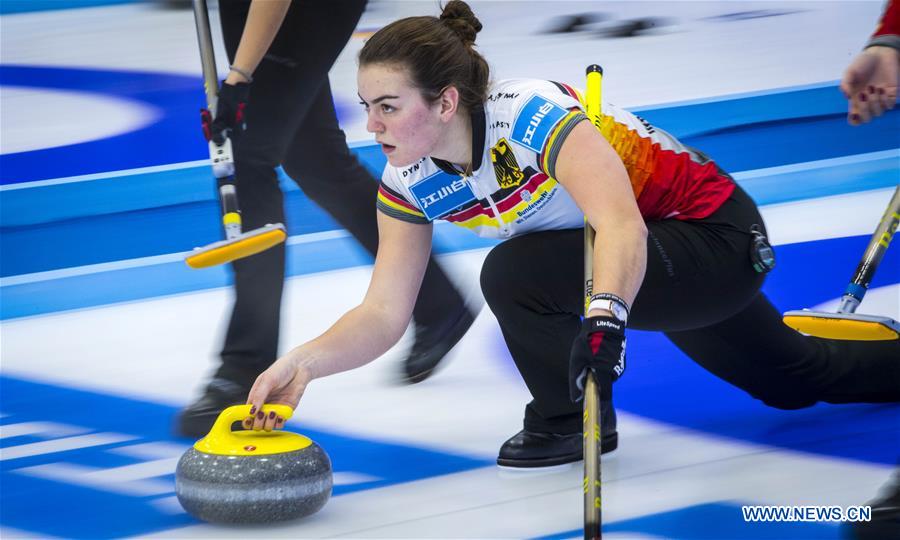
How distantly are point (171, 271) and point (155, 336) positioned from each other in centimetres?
64

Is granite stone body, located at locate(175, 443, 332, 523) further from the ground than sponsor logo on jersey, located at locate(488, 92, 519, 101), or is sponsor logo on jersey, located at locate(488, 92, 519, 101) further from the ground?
sponsor logo on jersey, located at locate(488, 92, 519, 101)

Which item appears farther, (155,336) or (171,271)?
(171,271)

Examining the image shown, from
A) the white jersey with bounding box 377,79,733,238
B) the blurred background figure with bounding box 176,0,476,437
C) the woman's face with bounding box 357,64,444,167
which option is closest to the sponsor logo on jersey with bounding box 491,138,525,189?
the white jersey with bounding box 377,79,733,238

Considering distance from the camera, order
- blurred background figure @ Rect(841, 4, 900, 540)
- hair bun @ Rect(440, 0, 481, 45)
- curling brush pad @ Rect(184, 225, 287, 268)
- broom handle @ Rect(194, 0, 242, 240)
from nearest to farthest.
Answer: blurred background figure @ Rect(841, 4, 900, 540), hair bun @ Rect(440, 0, 481, 45), curling brush pad @ Rect(184, 225, 287, 268), broom handle @ Rect(194, 0, 242, 240)

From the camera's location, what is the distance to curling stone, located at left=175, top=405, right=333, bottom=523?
2.19m

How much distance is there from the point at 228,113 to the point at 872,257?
4.82 feet

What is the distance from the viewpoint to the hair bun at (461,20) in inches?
91.1

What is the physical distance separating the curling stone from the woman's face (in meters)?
0.50

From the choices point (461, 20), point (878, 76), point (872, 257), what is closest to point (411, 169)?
point (461, 20)

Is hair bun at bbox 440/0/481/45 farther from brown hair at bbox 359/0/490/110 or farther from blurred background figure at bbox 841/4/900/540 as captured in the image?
blurred background figure at bbox 841/4/900/540

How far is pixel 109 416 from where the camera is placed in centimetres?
306

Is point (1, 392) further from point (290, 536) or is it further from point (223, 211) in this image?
point (290, 536)

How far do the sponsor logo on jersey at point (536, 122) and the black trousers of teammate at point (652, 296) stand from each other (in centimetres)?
26

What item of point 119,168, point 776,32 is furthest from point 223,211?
point 776,32
